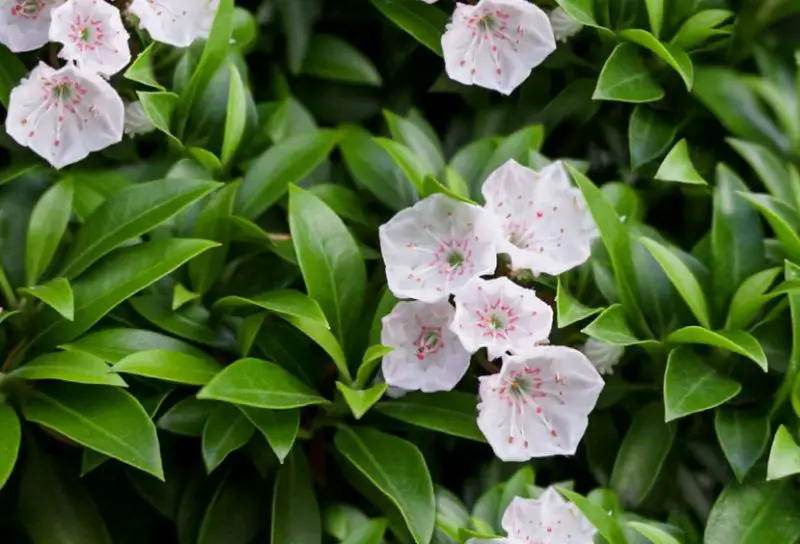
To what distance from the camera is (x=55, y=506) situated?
1.22 meters

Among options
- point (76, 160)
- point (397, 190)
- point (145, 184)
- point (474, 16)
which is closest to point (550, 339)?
point (397, 190)

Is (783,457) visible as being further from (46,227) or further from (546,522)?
(46,227)

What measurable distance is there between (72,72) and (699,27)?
893 mm

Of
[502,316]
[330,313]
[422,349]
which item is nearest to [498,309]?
[502,316]

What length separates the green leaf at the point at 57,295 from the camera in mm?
1118

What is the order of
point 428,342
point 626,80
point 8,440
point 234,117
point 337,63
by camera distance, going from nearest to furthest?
point 8,440, point 428,342, point 234,117, point 626,80, point 337,63

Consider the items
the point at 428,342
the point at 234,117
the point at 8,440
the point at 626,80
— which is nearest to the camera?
the point at 8,440

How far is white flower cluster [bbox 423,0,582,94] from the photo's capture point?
1.35 metres

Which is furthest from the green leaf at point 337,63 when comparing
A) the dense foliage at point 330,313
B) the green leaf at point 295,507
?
the green leaf at point 295,507

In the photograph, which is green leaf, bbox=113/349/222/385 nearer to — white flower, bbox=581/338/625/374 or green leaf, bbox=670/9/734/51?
white flower, bbox=581/338/625/374

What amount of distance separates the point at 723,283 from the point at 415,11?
2.01 ft

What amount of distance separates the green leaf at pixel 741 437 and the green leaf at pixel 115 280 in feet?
2.25

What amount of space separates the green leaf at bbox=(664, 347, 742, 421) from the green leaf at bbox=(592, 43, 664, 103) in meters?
0.39

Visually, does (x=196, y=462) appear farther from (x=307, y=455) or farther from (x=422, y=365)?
(x=422, y=365)
